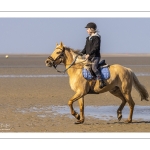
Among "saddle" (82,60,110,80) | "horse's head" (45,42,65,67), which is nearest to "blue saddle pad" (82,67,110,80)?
"saddle" (82,60,110,80)

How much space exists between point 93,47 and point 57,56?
1.01 m

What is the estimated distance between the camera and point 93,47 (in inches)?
511

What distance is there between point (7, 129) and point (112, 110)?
4.84 m

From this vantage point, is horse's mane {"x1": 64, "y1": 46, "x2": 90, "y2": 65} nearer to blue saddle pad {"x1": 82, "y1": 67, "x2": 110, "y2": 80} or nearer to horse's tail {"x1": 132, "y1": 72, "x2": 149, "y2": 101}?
blue saddle pad {"x1": 82, "y1": 67, "x2": 110, "y2": 80}

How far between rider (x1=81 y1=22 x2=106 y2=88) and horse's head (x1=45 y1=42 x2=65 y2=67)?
654 mm

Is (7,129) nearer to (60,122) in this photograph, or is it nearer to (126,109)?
(60,122)

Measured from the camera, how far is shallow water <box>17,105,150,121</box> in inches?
582

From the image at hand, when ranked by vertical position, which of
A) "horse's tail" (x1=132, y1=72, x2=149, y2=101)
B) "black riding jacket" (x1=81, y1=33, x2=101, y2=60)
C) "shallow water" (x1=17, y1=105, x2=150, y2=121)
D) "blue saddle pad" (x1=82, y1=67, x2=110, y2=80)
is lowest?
"shallow water" (x1=17, y1=105, x2=150, y2=121)

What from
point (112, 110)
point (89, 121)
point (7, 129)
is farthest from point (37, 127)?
point (112, 110)

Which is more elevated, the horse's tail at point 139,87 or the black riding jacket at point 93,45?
the black riding jacket at point 93,45

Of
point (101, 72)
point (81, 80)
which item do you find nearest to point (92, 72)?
point (101, 72)

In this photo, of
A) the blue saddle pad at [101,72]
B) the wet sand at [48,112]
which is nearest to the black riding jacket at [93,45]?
the blue saddle pad at [101,72]

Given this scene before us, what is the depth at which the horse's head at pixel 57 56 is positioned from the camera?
1315 cm

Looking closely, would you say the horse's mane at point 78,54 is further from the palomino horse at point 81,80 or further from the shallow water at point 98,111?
the shallow water at point 98,111
